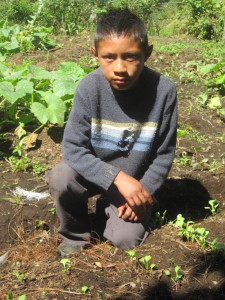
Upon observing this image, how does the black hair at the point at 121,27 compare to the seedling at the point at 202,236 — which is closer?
the black hair at the point at 121,27

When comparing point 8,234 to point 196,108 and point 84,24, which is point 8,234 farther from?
point 84,24

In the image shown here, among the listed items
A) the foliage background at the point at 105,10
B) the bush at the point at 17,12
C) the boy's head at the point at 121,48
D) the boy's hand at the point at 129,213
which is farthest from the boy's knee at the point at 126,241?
the bush at the point at 17,12

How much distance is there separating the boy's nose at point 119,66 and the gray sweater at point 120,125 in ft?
0.79

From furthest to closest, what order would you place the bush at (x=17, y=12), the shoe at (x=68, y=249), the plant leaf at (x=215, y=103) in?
the bush at (x=17, y=12)
the plant leaf at (x=215, y=103)
the shoe at (x=68, y=249)

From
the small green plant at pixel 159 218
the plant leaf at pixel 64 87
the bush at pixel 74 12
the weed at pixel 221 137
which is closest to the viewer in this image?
the small green plant at pixel 159 218

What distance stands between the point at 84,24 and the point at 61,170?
6435 millimetres

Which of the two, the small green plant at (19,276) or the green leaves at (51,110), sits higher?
the green leaves at (51,110)

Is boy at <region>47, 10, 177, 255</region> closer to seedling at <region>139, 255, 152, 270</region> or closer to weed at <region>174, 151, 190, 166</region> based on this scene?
seedling at <region>139, 255, 152, 270</region>

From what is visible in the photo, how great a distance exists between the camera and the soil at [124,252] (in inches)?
88.7

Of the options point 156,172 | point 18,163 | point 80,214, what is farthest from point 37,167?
point 156,172

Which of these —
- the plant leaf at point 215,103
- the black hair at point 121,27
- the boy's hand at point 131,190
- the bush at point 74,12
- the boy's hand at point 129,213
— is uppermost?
the black hair at point 121,27

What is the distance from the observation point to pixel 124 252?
261 cm

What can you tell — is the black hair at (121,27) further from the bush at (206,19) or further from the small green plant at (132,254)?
the bush at (206,19)

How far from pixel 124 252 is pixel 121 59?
3.82ft
